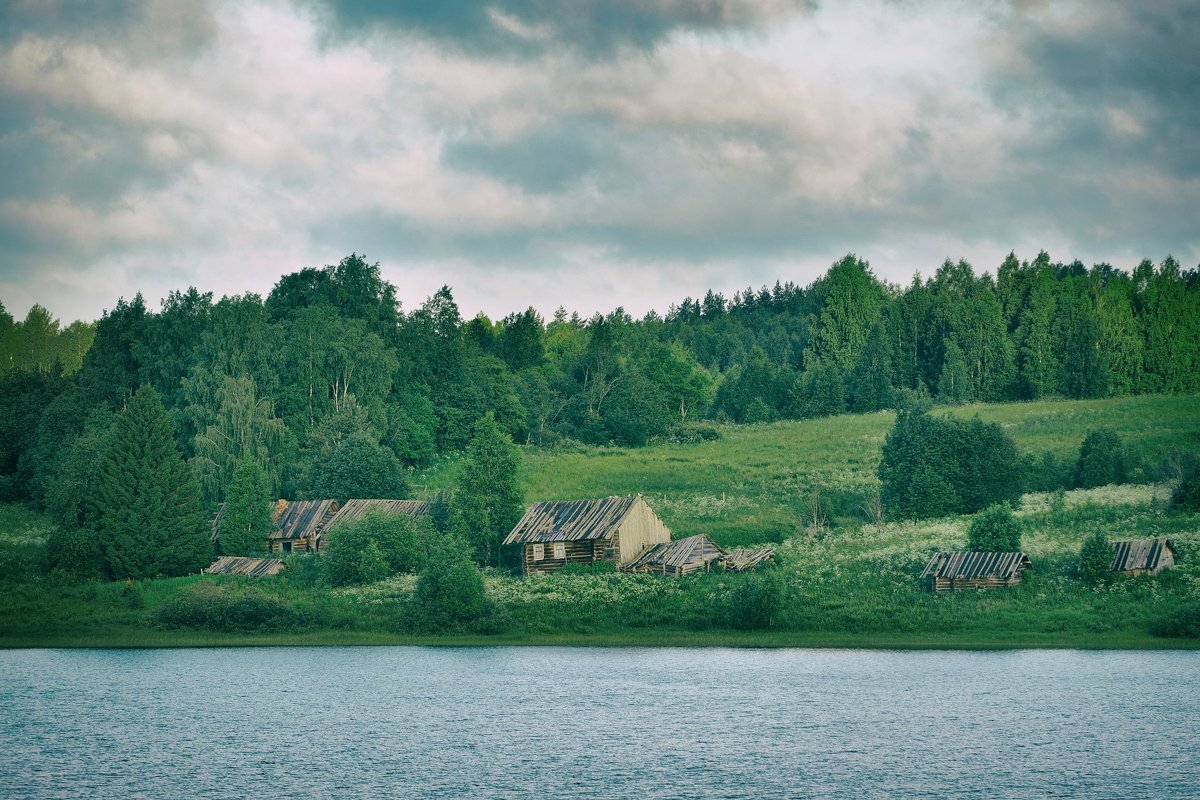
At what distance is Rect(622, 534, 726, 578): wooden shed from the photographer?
259ft

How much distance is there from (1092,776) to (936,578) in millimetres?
32167

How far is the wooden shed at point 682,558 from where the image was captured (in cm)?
7888

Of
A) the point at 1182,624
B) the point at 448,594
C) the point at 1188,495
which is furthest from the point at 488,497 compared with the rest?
the point at 1182,624

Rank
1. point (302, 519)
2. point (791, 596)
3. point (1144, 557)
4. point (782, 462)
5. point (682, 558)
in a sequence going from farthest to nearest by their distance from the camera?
point (782, 462) → point (302, 519) → point (682, 558) → point (791, 596) → point (1144, 557)

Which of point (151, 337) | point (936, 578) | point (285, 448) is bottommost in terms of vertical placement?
point (936, 578)

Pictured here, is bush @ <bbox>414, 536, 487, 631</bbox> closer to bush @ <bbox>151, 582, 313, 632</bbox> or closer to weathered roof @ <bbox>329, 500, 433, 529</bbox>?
bush @ <bbox>151, 582, 313, 632</bbox>

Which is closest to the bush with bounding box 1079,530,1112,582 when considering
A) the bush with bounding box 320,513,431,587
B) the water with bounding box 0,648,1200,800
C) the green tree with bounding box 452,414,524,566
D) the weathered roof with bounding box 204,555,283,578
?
the water with bounding box 0,648,1200,800

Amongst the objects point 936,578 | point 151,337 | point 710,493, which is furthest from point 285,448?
point 936,578

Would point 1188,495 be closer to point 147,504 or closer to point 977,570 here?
point 977,570

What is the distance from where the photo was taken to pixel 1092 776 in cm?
3675

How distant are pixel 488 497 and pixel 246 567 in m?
18.5

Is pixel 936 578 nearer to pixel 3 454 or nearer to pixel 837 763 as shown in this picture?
pixel 837 763

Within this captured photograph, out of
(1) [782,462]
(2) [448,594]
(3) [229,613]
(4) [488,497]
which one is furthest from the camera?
(1) [782,462]

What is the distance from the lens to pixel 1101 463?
99.4m
